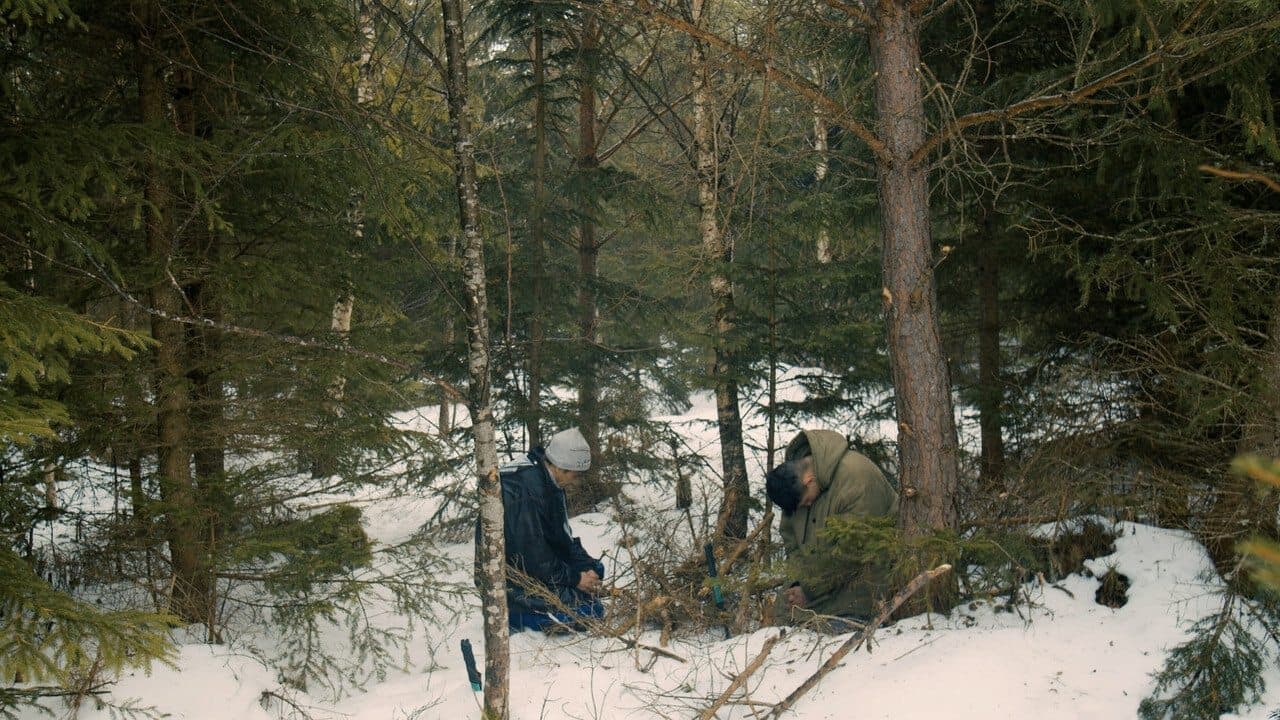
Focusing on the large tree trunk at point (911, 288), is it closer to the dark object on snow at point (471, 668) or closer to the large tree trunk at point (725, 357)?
the dark object on snow at point (471, 668)

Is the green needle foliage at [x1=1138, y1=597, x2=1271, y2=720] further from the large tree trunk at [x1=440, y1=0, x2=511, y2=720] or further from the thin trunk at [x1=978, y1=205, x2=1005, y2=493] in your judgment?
the thin trunk at [x1=978, y1=205, x2=1005, y2=493]

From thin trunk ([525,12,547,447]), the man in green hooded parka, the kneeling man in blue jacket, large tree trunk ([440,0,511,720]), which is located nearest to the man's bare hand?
the kneeling man in blue jacket

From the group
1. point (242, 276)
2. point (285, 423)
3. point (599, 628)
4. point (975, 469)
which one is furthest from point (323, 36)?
point (975, 469)

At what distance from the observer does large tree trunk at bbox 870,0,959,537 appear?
5.57m

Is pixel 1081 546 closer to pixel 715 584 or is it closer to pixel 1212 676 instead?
pixel 1212 676

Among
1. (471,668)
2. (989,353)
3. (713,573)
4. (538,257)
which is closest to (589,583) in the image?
(713,573)

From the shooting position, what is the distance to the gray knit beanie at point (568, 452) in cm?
673

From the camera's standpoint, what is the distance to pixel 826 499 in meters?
6.38

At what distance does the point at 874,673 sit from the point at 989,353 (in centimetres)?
468

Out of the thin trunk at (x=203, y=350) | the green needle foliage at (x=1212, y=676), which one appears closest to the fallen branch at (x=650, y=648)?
the green needle foliage at (x=1212, y=676)

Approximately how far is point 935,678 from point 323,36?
623cm

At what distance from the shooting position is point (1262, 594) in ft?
14.2

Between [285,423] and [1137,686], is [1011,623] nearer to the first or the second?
[1137,686]

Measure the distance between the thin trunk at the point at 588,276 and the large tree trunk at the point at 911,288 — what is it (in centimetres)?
591
